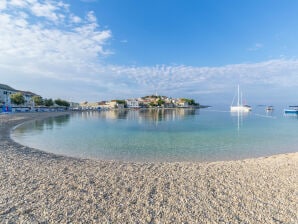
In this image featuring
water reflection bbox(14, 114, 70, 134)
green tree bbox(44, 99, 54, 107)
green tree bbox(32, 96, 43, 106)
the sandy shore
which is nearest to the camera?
the sandy shore

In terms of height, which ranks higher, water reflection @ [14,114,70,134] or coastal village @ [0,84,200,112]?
coastal village @ [0,84,200,112]

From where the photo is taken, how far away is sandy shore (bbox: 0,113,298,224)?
3691mm

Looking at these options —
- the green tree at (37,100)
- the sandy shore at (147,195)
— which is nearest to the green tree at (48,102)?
the green tree at (37,100)

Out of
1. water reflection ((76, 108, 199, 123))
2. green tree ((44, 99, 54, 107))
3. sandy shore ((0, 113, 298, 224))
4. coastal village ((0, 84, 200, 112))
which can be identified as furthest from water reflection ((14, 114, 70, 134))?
green tree ((44, 99, 54, 107))

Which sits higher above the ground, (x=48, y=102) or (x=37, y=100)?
(x=37, y=100)

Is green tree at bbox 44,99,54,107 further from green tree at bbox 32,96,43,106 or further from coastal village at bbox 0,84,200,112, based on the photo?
green tree at bbox 32,96,43,106

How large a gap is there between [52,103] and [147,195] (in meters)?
99.0

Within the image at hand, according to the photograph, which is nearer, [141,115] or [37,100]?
[141,115]

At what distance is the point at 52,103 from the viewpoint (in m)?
89.2

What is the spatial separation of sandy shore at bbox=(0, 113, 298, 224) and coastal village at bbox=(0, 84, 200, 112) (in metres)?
63.6

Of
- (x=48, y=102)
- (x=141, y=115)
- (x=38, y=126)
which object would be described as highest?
(x=48, y=102)

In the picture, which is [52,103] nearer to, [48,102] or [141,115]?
[48,102]

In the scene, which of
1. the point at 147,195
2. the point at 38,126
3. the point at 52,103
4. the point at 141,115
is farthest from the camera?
the point at 52,103

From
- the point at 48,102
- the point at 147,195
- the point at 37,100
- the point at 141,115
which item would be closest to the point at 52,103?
the point at 48,102
